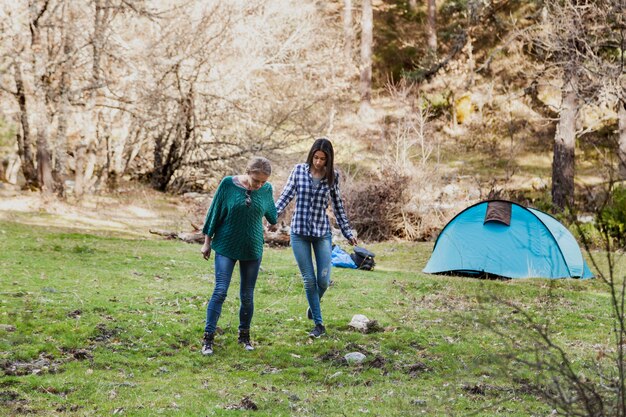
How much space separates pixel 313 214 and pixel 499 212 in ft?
20.4

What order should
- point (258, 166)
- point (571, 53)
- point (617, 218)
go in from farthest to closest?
1. point (617, 218)
2. point (571, 53)
3. point (258, 166)

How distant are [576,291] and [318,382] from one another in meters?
6.09

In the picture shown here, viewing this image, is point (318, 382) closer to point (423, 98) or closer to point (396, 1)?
point (423, 98)

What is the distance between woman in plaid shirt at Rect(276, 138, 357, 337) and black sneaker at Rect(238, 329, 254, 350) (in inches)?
28.4

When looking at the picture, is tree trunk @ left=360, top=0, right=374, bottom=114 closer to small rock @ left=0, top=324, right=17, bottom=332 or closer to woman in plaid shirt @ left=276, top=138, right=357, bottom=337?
woman in plaid shirt @ left=276, top=138, right=357, bottom=337

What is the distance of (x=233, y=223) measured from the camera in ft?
22.6

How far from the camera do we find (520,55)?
32.2 meters

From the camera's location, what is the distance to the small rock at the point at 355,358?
7.03 meters

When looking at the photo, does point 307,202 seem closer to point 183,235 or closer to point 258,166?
point 258,166

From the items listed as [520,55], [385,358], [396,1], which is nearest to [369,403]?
[385,358]

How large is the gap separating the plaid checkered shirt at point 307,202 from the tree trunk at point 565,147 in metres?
11.5

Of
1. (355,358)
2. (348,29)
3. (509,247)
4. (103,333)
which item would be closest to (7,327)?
(103,333)

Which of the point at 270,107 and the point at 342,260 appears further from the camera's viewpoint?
the point at 270,107

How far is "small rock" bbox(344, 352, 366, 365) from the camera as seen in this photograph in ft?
23.1
